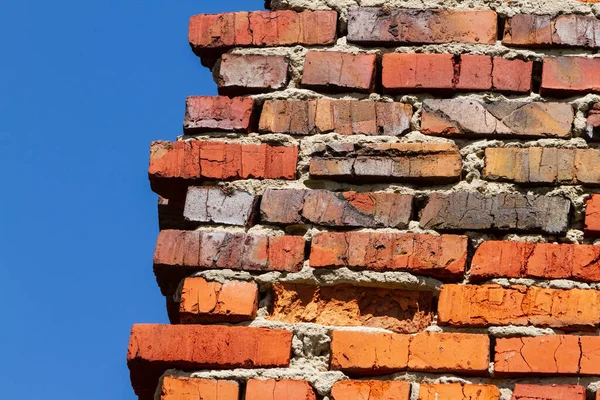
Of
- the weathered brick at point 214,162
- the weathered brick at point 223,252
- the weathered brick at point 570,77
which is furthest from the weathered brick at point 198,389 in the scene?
the weathered brick at point 570,77

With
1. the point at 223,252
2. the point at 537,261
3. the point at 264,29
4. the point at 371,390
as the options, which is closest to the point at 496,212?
the point at 537,261

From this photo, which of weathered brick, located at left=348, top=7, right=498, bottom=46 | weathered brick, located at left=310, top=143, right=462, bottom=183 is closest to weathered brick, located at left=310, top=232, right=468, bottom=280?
weathered brick, located at left=310, top=143, right=462, bottom=183

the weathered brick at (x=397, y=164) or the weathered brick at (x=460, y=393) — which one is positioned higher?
the weathered brick at (x=397, y=164)

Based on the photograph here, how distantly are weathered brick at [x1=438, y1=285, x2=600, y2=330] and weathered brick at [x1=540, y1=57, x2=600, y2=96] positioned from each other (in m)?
0.47

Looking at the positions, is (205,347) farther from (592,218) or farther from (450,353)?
(592,218)

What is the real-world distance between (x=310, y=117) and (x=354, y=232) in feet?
0.97

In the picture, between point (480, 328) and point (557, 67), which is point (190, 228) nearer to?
point (480, 328)

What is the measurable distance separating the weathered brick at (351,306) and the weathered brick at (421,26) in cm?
59

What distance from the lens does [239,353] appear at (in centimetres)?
220

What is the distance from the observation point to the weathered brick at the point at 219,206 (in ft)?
7.72

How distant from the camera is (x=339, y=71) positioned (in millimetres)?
2480

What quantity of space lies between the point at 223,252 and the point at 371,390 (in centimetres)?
42

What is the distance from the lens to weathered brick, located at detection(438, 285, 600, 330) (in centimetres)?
217

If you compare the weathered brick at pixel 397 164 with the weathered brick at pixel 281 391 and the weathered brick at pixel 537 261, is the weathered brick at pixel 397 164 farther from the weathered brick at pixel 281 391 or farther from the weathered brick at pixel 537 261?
the weathered brick at pixel 281 391
